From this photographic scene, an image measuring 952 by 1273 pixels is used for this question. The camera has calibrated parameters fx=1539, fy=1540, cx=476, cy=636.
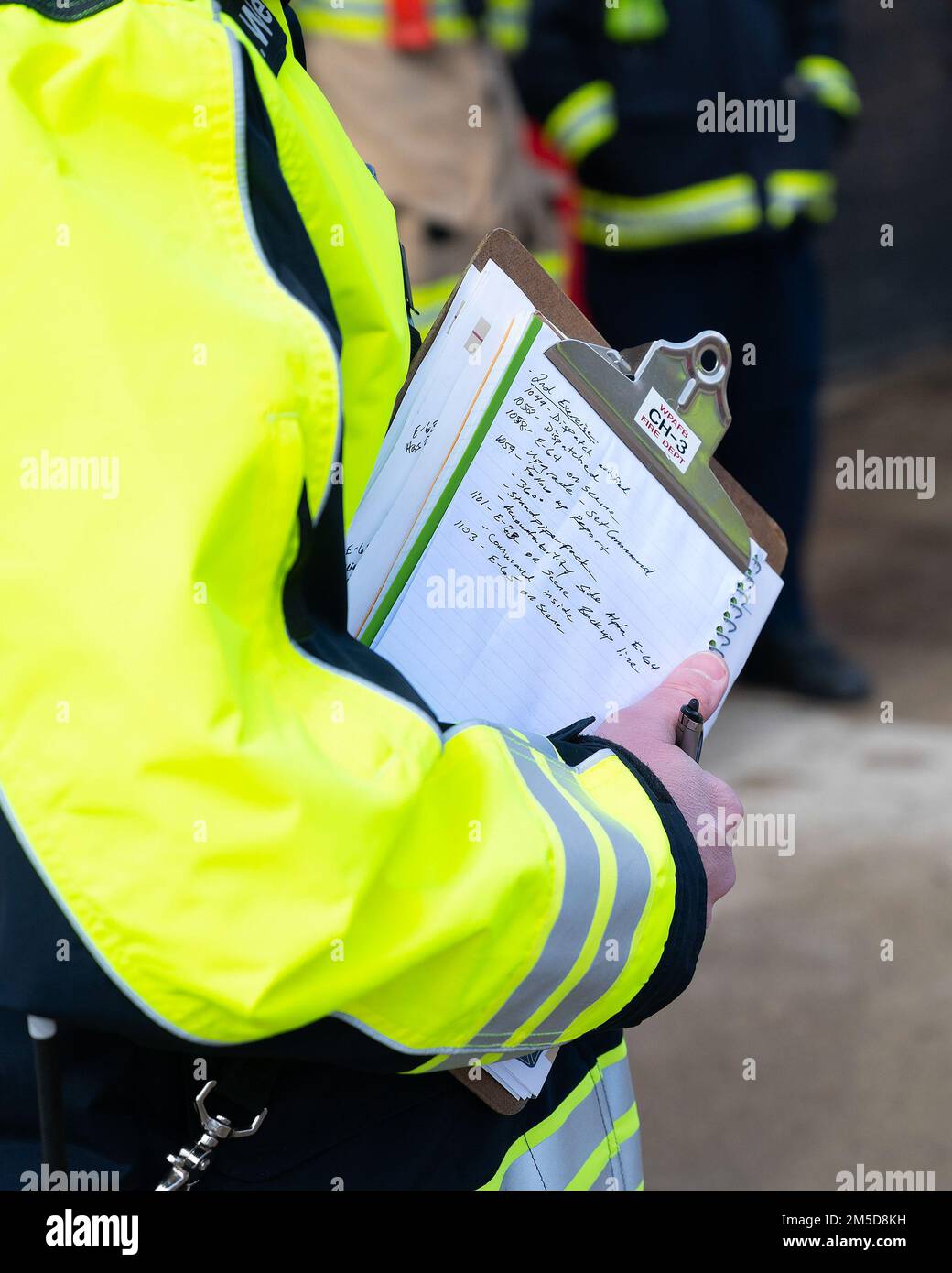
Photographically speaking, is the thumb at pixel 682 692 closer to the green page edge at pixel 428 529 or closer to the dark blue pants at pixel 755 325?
the green page edge at pixel 428 529

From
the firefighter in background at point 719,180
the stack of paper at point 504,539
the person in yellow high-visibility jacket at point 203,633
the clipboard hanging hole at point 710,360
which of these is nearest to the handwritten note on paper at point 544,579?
the stack of paper at point 504,539

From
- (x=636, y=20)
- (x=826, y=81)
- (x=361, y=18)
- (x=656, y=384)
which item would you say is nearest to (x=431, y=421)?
(x=656, y=384)

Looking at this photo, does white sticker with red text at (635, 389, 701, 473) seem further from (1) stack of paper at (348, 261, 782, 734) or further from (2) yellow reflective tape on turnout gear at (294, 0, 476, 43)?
(2) yellow reflective tape on turnout gear at (294, 0, 476, 43)

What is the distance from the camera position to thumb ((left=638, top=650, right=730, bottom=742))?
125 centimetres

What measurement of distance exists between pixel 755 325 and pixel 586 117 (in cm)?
68

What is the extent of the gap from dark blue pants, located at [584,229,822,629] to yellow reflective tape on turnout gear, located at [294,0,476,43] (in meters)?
0.90

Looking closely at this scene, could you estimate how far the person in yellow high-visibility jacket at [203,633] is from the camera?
2.92 ft

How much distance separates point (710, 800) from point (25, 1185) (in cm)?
59

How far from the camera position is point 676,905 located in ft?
3.74

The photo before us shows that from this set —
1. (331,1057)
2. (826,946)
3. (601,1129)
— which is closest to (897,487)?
Result: (826,946)

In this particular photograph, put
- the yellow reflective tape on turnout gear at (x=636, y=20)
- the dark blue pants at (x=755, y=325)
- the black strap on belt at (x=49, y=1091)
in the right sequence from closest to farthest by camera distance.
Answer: the black strap on belt at (x=49, y=1091)
the yellow reflective tape on turnout gear at (x=636, y=20)
the dark blue pants at (x=755, y=325)

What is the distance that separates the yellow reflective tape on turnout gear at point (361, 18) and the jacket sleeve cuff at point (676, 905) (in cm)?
240

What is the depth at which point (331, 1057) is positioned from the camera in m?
1.00

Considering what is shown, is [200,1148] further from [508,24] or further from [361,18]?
[508,24]
